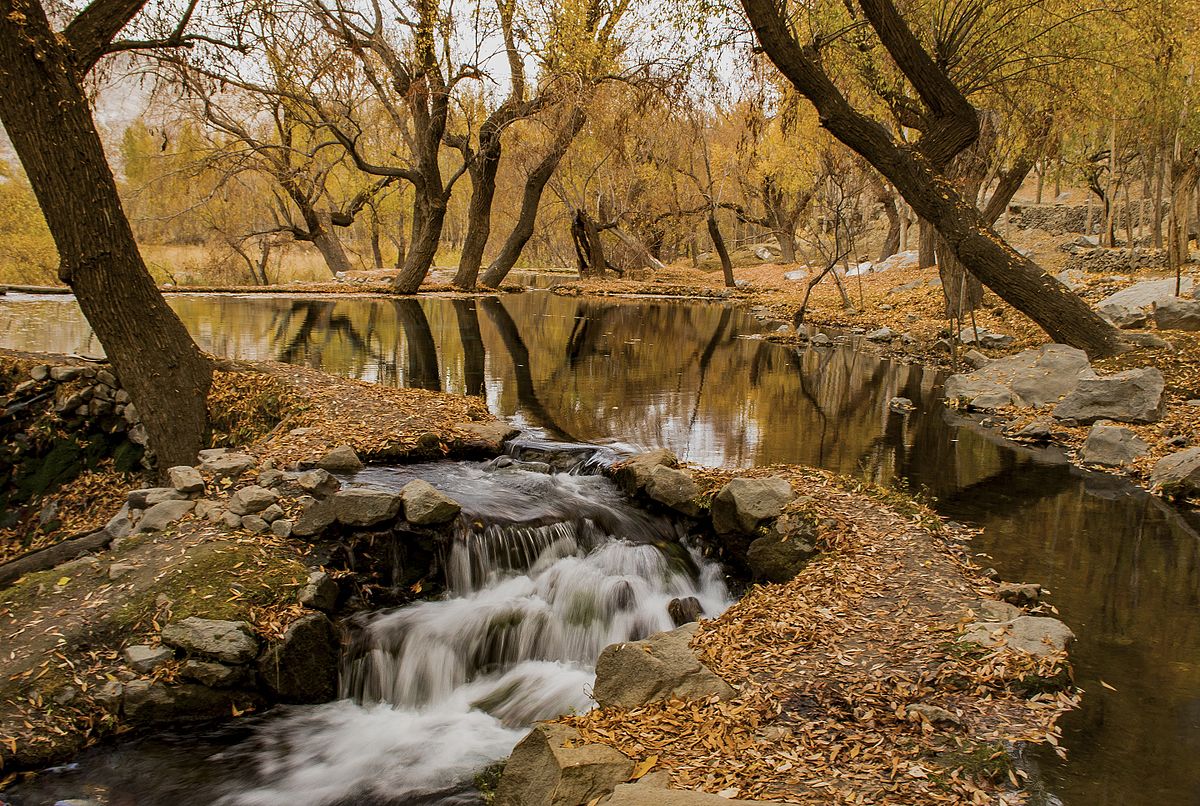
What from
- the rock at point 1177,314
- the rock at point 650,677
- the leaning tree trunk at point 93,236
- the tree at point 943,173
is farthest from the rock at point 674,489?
the rock at point 1177,314

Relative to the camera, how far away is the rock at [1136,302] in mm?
15228

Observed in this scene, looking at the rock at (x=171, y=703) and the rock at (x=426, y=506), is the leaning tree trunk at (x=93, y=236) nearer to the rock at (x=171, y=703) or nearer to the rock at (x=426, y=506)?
the rock at (x=426, y=506)

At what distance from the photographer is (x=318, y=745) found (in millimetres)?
5164

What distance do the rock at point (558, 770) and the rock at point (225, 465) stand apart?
14.6ft

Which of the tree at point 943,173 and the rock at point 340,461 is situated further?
the tree at point 943,173

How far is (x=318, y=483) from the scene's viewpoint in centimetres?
699

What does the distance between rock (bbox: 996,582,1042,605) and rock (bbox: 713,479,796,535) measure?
2005mm

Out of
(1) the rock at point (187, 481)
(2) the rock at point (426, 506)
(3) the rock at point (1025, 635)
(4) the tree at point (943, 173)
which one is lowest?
(3) the rock at point (1025, 635)

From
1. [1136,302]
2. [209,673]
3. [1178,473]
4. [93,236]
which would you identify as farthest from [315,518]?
[1136,302]

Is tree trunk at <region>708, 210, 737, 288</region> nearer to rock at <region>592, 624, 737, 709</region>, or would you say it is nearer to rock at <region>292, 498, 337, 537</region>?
rock at <region>292, 498, 337, 537</region>

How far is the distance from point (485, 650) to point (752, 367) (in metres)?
12.3

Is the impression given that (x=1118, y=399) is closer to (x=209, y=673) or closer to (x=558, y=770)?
(x=558, y=770)

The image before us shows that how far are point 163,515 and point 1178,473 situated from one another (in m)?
10.9

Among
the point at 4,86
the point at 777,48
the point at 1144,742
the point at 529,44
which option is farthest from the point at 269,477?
the point at 529,44
